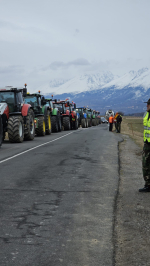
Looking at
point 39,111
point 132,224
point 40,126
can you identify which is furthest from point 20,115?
point 132,224

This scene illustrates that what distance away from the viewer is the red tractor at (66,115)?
33594mm

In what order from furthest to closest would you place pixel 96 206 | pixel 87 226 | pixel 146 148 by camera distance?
pixel 146 148, pixel 96 206, pixel 87 226

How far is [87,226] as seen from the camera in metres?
5.38

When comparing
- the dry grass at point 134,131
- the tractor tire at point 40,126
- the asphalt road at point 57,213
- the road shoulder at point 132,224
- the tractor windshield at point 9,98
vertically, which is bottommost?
the dry grass at point 134,131

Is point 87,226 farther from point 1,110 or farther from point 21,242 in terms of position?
point 1,110

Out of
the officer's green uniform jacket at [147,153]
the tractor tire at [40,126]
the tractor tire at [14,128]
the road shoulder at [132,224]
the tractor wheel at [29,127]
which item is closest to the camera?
the road shoulder at [132,224]

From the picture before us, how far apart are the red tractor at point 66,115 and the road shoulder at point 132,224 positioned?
24350mm

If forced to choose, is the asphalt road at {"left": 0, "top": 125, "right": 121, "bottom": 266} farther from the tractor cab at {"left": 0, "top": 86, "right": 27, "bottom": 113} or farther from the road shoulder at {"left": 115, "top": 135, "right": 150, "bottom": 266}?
the tractor cab at {"left": 0, "top": 86, "right": 27, "bottom": 113}

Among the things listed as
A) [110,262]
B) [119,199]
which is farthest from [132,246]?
[119,199]

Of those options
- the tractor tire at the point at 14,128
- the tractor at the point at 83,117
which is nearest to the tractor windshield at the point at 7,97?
the tractor tire at the point at 14,128

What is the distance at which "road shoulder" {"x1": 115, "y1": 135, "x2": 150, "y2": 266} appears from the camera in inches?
171

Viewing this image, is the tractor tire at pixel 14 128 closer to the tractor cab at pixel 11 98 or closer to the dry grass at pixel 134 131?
the tractor cab at pixel 11 98

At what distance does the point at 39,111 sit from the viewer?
25.0 m

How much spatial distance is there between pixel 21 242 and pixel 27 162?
23.0ft
